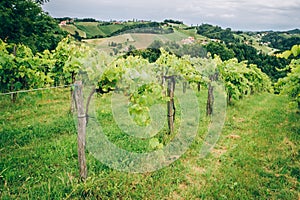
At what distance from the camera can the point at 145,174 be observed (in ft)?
14.6

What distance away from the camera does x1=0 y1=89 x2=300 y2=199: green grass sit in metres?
3.81

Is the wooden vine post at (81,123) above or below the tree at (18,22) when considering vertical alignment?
below

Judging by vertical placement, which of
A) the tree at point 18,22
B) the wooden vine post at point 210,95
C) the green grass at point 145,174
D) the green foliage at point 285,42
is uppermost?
the green foliage at point 285,42

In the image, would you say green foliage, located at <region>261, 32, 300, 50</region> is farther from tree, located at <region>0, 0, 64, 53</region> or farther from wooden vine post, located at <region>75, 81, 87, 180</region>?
wooden vine post, located at <region>75, 81, 87, 180</region>

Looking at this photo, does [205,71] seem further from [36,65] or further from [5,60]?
[5,60]

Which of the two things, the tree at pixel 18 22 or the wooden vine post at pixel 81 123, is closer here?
the wooden vine post at pixel 81 123

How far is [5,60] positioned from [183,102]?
260 inches

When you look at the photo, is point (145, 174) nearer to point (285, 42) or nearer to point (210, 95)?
point (210, 95)

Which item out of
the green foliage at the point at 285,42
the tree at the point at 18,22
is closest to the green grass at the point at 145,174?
the tree at the point at 18,22

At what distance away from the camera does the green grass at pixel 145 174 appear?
381 cm

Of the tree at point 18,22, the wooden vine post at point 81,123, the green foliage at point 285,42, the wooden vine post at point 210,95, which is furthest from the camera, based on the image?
the green foliage at point 285,42

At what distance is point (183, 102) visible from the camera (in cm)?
1037

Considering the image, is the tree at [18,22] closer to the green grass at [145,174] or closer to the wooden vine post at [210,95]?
the green grass at [145,174]

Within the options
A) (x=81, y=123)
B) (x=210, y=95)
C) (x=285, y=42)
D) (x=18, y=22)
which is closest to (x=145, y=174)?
(x=81, y=123)
